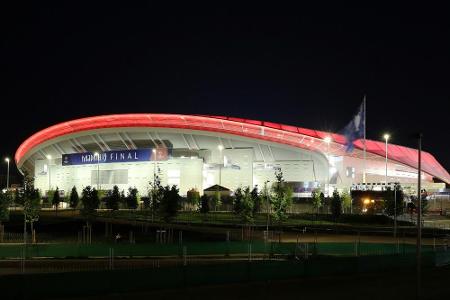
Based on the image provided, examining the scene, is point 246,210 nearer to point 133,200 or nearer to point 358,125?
point 358,125

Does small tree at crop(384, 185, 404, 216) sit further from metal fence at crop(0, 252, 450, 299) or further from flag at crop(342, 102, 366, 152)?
metal fence at crop(0, 252, 450, 299)

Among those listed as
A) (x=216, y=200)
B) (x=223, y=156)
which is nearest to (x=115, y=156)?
(x=223, y=156)

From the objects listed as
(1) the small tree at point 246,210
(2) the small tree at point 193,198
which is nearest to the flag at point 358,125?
(1) the small tree at point 246,210

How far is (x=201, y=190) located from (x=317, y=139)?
1746 cm

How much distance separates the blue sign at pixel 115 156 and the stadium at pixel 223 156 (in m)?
0.14

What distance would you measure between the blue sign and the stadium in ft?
0.45

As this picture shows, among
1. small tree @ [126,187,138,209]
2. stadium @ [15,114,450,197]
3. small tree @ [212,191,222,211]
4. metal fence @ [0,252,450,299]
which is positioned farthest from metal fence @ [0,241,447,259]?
stadium @ [15,114,450,197]

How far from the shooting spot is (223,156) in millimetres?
82750

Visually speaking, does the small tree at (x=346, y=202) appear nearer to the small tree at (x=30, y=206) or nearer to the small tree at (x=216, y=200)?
the small tree at (x=216, y=200)

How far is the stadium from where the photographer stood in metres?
79.6

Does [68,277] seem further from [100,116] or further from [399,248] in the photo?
[100,116]

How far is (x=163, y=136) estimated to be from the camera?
86.2m

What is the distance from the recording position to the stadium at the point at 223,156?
7962 centimetres

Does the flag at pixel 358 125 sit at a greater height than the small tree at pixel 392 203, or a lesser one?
greater
